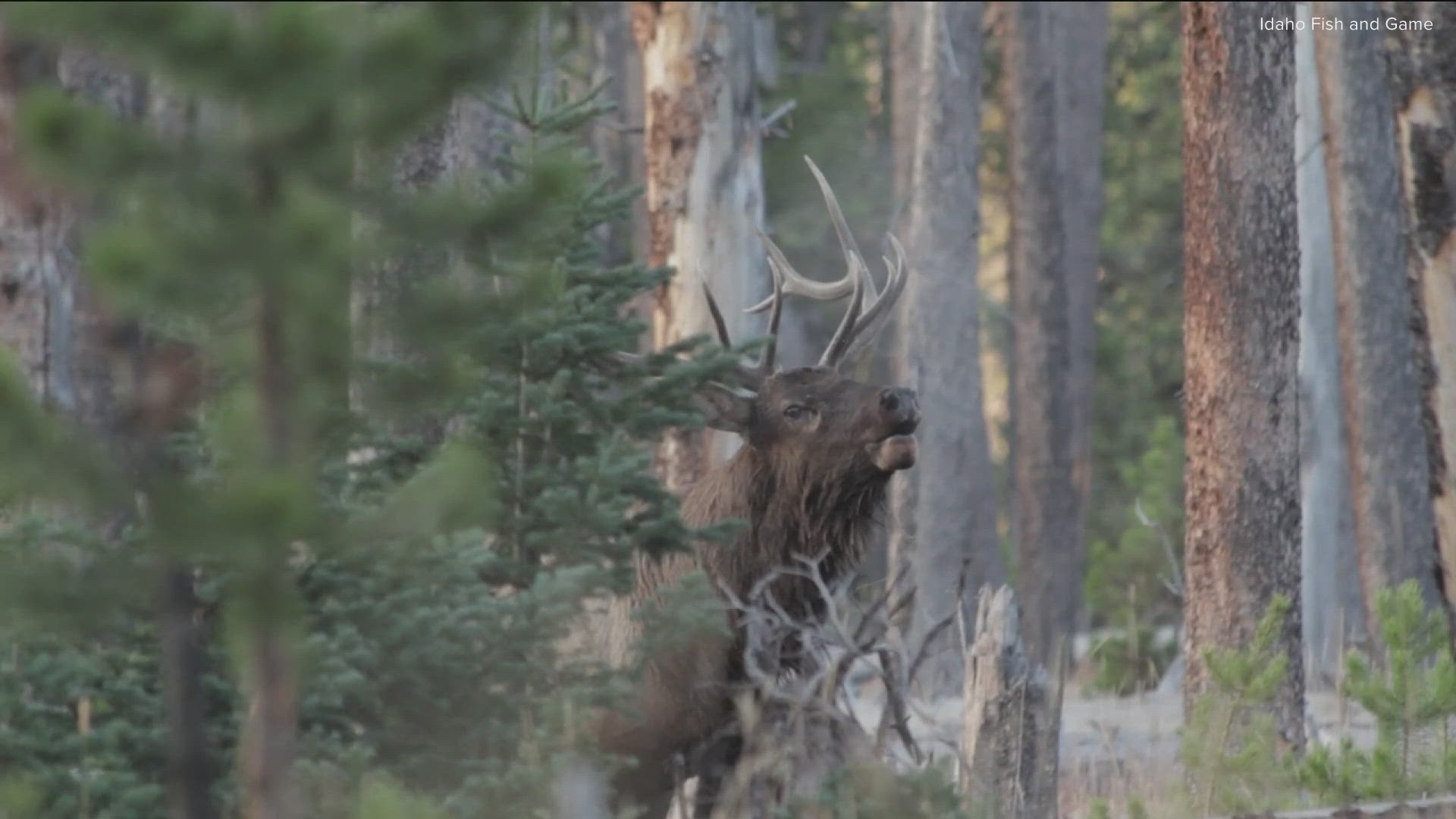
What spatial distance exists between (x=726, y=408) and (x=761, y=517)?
450 mm

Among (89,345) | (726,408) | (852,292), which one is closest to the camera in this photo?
(89,345)

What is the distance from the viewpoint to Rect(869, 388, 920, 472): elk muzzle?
7375 millimetres

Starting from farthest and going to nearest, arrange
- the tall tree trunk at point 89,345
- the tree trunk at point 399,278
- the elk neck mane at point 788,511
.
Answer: the elk neck mane at point 788,511 → the tree trunk at point 399,278 → the tall tree trunk at point 89,345

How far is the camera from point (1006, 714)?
6664 mm

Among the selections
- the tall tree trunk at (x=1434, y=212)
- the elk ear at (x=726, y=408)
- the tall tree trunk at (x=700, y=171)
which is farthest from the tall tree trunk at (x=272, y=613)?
the tall tree trunk at (x=700, y=171)

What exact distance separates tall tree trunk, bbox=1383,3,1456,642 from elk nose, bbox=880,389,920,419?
2.12 meters

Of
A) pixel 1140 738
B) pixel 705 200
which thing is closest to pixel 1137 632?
pixel 1140 738

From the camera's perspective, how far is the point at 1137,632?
1684cm

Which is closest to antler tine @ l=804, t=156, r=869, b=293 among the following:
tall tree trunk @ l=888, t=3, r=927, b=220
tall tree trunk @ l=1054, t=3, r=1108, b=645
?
tall tree trunk @ l=888, t=3, r=927, b=220

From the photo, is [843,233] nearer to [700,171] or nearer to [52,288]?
[700,171]

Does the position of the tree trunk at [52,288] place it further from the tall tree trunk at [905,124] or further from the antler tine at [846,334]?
the tall tree trunk at [905,124]

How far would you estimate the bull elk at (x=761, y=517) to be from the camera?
7051 mm

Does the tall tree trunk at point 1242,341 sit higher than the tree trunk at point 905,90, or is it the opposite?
the tree trunk at point 905,90

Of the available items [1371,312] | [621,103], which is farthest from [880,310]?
[621,103]
